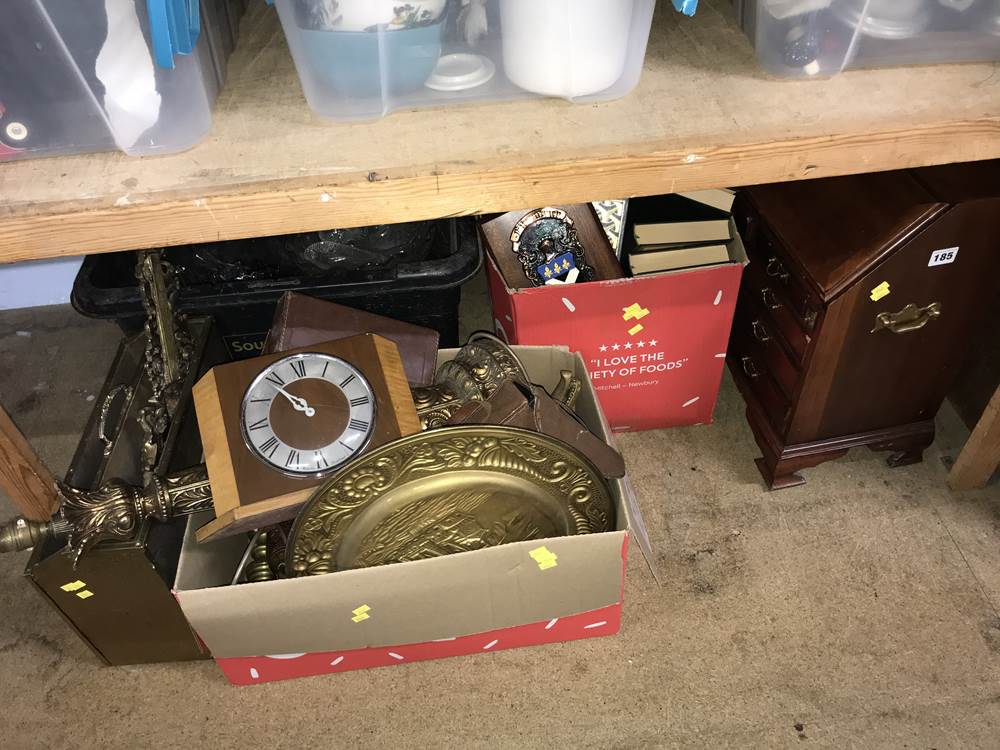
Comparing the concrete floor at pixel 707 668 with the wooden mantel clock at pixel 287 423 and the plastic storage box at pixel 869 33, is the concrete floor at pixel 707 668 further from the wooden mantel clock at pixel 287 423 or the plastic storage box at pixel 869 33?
the plastic storage box at pixel 869 33

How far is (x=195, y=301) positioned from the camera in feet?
4.23

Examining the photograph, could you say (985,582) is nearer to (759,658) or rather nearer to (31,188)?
(759,658)

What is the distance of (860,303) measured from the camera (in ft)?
3.73

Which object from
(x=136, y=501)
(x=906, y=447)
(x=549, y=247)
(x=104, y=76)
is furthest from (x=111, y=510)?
(x=906, y=447)

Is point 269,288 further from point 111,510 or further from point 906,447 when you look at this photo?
point 906,447

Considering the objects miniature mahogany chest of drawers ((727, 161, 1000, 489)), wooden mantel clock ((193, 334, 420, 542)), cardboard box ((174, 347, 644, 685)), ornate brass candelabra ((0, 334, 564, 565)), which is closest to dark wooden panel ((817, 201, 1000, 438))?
miniature mahogany chest of drawers ((727, 161, 1000, 489))

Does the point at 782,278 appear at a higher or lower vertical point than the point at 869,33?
lower

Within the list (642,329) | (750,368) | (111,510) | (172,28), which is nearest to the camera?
(172,28)

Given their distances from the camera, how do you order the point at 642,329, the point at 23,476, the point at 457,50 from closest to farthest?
the point at 457,50
the point at 23,476
the point at 642,329

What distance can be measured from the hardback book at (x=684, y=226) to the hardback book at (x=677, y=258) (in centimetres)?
2

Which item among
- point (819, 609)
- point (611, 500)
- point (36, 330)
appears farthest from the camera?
point (36, 330)

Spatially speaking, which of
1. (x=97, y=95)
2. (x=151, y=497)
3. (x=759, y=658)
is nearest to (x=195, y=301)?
(x=151, y=497)

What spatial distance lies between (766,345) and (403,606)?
2.43 ft

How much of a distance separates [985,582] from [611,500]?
641 mm
